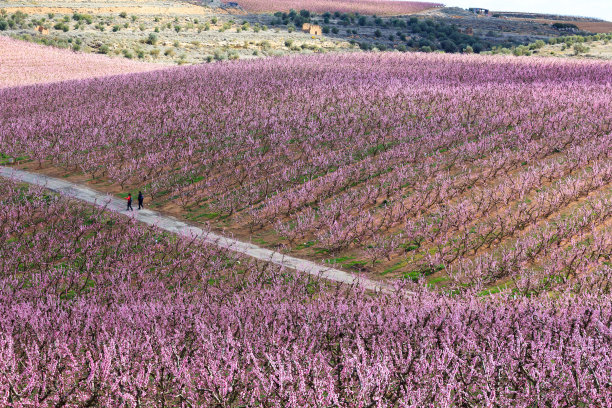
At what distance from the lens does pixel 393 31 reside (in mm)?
81938

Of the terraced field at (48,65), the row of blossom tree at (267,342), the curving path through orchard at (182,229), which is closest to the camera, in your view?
the row of blossom tree at (267,342)

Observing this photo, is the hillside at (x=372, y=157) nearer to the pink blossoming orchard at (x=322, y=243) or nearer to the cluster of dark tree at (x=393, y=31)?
the pink blossoming orchard at (x=322, y=243)

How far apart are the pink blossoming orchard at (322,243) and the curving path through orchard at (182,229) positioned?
0.54 meters

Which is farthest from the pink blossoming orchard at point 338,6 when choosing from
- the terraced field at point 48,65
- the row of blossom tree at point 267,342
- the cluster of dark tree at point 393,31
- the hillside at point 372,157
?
the row of blossom tree at point 267,342

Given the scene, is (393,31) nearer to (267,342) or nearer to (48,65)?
(48,65)

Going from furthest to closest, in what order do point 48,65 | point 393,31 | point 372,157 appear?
point 393,31, point 48,65, point 372,157

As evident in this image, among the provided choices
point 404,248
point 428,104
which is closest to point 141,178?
point 404,248

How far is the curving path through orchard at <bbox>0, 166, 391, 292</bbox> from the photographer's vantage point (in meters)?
13.0

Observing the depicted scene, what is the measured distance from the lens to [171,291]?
12.3m

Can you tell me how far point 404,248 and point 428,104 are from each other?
1401 cm

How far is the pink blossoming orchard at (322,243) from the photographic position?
22.0 feet

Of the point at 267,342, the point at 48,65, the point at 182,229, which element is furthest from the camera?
the point at 48,65

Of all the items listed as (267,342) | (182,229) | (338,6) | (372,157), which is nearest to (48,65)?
(372,157)

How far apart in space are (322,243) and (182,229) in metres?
4.25
